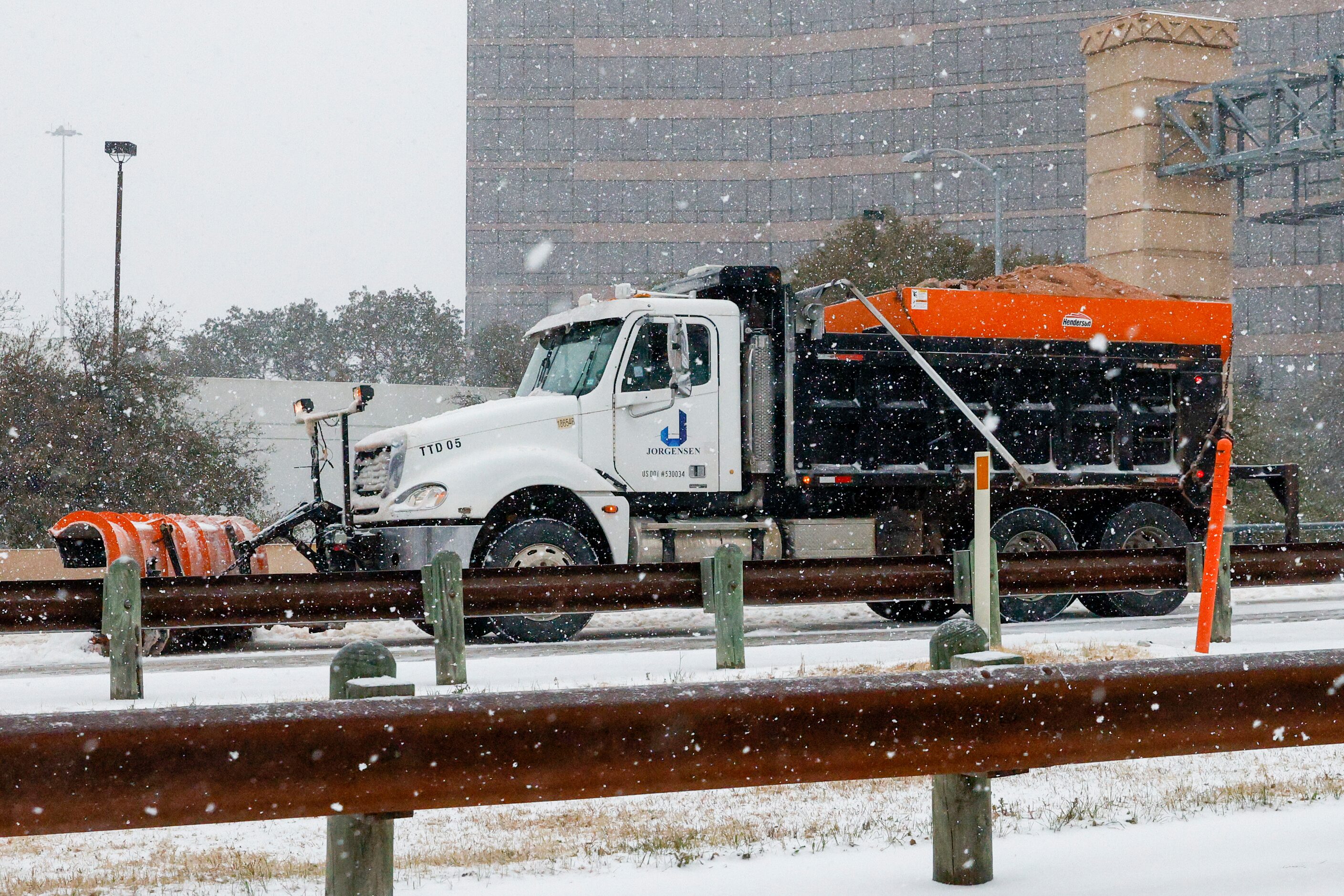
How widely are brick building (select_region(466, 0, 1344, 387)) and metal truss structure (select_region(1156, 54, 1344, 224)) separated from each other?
36802 mm

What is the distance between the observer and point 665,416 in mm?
13914

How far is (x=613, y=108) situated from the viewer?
234ft

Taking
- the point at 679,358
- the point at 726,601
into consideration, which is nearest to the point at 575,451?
the point at 679,358

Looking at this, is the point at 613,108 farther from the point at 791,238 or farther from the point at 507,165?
the point at 791,238

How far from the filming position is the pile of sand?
15852mm

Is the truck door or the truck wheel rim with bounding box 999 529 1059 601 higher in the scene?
the truck door

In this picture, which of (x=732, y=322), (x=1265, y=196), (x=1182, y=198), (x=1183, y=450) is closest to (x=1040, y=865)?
(x=732, y=322)

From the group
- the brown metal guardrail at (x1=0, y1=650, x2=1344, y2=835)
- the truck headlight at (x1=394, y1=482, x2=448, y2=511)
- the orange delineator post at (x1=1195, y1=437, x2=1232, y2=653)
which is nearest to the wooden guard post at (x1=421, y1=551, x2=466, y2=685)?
the truck headlight at (x1=394, y1=482, x2=448, y2=511)

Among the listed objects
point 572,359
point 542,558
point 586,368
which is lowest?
point 542,558

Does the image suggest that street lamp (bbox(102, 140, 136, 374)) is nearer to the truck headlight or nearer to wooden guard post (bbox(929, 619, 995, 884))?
the truck headlight

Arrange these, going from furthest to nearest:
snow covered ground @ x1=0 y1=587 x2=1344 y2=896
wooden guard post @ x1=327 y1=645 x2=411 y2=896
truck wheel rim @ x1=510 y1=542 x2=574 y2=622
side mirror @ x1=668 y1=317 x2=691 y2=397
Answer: side mirror @ x1=668 y1=317 x2=691 y2=397
truck wheel rim @ x1=510 y1=542 x2=574 y2=622
snow covered ground @ x1=0 y1=587 x2=1344 y2=896
wooden guard post @ x1=327 y1=645 x2=411 y2=896

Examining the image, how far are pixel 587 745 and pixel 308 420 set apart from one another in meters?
10.9

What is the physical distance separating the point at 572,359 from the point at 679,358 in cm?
122

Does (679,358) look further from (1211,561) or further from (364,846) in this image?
(364,846)
